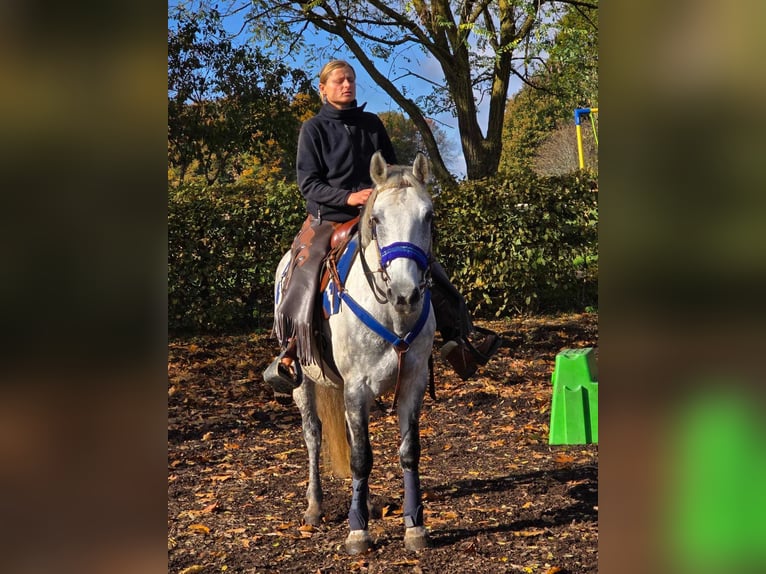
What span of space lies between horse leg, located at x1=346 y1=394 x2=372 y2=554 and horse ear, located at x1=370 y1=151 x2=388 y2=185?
125 cm

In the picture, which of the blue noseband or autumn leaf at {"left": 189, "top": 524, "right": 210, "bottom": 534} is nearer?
the blue noseband

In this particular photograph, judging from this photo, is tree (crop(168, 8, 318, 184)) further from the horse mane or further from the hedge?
the horse mane

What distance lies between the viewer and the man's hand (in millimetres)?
4215

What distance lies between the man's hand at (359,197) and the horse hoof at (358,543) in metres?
1.90

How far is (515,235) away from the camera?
11.7m

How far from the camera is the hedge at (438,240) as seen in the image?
11.6 metres

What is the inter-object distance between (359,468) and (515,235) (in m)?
7.87

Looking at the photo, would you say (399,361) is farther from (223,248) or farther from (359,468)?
(223,248)

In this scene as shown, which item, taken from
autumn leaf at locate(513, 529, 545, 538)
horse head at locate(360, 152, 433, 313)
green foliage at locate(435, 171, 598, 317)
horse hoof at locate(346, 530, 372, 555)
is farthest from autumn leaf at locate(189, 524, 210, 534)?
green foliage at locate(435, 171, 598, 317)

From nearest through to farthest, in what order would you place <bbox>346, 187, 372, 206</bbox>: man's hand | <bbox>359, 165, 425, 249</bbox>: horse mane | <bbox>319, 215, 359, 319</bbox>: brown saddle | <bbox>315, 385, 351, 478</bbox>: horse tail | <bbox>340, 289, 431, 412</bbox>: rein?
<bbox>359, 165, 425, 249</bbox>: horse mane, <bbox>340, 289, 431, 412</bbox>: rein, <bbox>346, 187, 372, 206</bbox>: man's hand, <bbox>319, 215, 359, 319</bbox>: brown saddle, <bbox>315, 385, 351, 478</bbox>: horse tail

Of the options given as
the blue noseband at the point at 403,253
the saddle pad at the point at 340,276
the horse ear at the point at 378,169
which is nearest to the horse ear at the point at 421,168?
the horse ear at the point at 378,169

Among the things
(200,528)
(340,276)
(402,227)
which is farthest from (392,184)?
(200,528)
